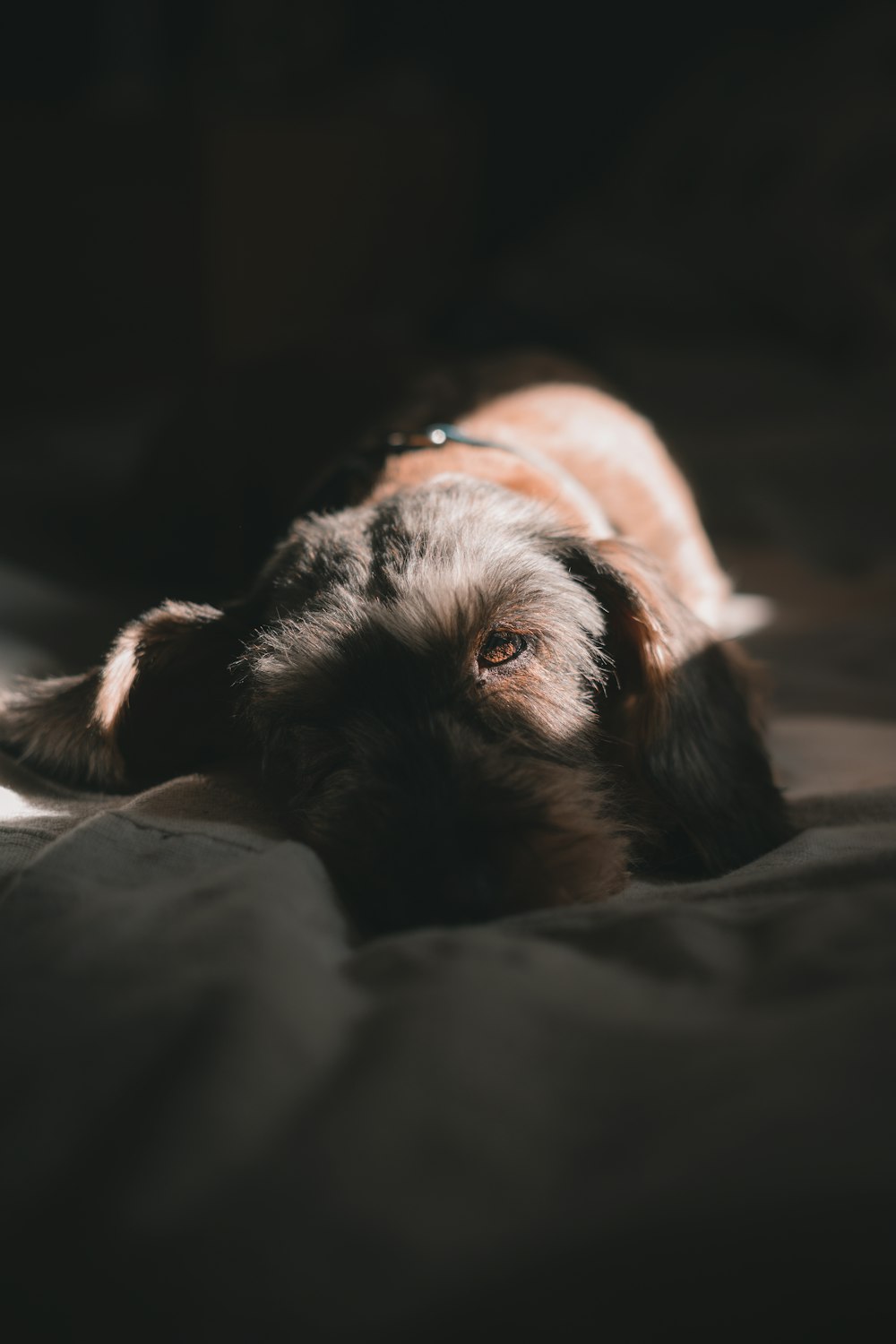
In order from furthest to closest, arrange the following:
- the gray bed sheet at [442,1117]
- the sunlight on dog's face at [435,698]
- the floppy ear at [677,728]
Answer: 1. the floppy ear at [677,728]
2. the sunlight on dog's face at [435,698]
3. the gray bed sheet at [442,1117]

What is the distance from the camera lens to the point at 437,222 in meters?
5.27

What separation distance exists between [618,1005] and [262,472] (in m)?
2.34

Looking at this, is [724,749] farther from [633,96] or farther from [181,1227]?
[633,96]

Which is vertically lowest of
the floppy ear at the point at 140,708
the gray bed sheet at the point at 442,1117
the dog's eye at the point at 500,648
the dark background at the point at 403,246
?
the gray bed sheet at the point at 442,1117

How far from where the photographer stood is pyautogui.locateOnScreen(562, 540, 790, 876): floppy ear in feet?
4.56

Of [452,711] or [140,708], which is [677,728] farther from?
[140,708]

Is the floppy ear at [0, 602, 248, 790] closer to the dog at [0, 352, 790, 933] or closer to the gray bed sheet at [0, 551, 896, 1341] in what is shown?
the dog at [0, 352, 790, 933]

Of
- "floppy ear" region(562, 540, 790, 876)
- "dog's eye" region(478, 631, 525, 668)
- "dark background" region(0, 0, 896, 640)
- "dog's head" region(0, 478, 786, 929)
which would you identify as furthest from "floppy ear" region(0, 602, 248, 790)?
"dark background" region(0, 0, 896, 640)

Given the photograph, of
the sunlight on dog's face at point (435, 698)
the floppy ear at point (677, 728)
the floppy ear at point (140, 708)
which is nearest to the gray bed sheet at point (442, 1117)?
the sunlight on dog's face at point (435, 698)

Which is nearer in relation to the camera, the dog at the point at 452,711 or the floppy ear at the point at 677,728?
the dog at the point at 452,711

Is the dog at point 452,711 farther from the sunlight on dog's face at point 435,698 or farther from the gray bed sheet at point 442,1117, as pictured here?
the gray bed sheet at point 442,1117

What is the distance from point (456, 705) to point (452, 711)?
0.01m

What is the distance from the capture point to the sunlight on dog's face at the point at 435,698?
3.91ft

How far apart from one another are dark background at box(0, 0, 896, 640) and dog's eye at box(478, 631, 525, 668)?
1.39m
